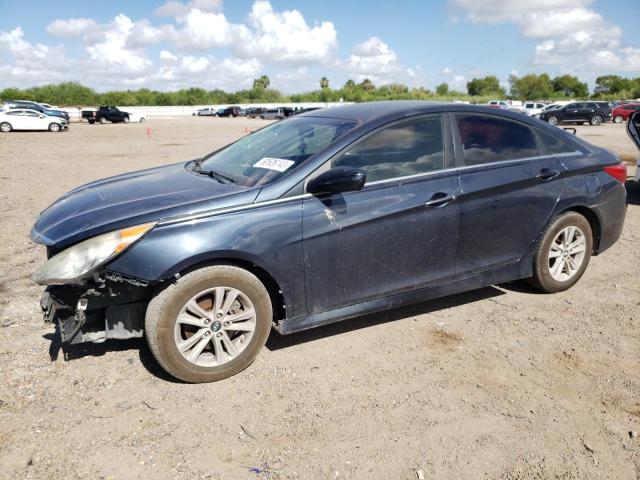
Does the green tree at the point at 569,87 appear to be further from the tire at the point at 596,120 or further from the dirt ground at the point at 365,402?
the dirt ground at the point at 365,402

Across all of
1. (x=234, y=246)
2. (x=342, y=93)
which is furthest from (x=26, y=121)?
(x=342, y=93)

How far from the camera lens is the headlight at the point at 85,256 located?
3080mm

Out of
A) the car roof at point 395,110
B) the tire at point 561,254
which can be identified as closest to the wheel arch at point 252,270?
the car roof at point 395,110

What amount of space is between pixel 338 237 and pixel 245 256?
2.17 feet

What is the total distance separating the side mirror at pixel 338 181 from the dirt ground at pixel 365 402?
1206 mm

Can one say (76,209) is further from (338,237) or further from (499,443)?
(499,443)

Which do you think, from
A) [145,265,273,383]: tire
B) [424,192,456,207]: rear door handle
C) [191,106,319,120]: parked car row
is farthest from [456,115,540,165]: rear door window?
[191,106,319,120]: parked car row

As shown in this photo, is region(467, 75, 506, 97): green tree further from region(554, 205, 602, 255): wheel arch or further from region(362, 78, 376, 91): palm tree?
region(554, 205, 602, 255): wheel arch

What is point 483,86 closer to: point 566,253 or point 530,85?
point 530,85

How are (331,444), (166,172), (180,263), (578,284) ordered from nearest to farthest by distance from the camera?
(331,444) < (180,263) < (166,172) < (578,284)

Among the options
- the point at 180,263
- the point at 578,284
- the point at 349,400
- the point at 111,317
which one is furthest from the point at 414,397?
the point at 578,284

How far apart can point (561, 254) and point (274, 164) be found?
2.80 metres

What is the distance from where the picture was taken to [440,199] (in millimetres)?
3957

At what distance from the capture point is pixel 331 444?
9.32 ft
